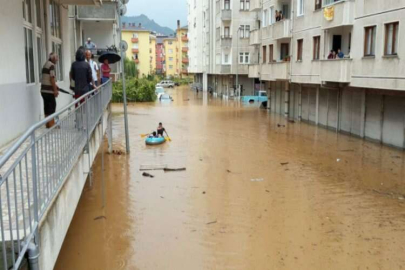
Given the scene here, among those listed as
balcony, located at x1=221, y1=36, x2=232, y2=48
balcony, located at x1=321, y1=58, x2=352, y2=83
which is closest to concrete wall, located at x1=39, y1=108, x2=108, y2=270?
balcony, located at x1=321, y1=58, x2=352, y2=83

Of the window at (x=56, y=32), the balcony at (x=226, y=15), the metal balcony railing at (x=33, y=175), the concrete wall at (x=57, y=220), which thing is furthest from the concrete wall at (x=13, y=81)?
the balcony at (x=226, y=15)

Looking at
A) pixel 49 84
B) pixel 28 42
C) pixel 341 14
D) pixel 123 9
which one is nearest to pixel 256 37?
pixel 341 14

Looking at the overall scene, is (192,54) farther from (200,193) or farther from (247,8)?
(200,193)

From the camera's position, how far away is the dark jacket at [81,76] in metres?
10.5

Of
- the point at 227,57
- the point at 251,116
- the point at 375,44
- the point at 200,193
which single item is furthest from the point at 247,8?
the point at 200,193

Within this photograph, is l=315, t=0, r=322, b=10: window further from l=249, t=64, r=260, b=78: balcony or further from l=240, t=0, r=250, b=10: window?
l=240, t=0, r=250, b=10: window

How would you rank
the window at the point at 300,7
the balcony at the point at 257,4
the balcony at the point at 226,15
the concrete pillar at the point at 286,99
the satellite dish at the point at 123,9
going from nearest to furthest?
the satellite dish at the point at 123,9, the window at the point at 300,7, the concrete pillar at the point at 286,99, the balcony at the point at 257,4, the balcony at the point at 226,15

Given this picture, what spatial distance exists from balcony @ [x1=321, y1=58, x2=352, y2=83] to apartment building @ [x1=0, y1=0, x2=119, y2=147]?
464 inches

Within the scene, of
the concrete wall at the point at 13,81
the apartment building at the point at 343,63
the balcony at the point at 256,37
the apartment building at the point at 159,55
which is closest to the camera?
the concrete wall at the point at 13,81

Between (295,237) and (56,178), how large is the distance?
5947 millimetres

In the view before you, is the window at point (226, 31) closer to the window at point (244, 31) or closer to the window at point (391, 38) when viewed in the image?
the window at point (244, 31)

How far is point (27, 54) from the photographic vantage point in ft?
35.2

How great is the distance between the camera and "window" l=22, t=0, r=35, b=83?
10562 millimetres

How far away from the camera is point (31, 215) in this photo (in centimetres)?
420
